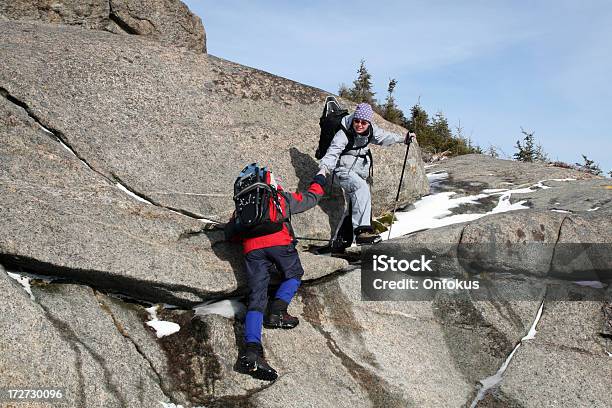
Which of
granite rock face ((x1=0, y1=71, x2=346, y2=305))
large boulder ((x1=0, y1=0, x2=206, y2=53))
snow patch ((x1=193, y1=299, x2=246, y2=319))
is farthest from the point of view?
large boulder ((x1=0, y1=0, x2=206, y2=53))

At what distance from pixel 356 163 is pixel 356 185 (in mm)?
487

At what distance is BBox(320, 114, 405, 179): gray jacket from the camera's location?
11.4 m

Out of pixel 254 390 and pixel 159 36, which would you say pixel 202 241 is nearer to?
pixel 254 390

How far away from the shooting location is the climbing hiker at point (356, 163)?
11211mm

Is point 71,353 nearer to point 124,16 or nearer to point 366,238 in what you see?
point 366,238

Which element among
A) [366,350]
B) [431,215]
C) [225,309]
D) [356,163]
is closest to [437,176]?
[431,215]

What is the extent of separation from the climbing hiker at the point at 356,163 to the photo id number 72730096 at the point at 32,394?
5969mm

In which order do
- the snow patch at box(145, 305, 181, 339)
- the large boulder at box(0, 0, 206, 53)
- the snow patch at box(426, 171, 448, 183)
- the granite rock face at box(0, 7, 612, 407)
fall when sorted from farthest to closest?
the snow patch at box(426, 171, 448, 183)
the large boulder at box(0, 0, 206, 53)
the snow patch at box(145, 305, 181, 339)
the granite rock face at box(0, 7, 612, 407)

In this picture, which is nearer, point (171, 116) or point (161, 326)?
point (161, 326)

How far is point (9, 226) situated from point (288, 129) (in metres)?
6.30

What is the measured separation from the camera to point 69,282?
27.5ft

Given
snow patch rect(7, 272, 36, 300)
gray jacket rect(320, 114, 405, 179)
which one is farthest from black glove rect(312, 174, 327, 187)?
snow patch rect(7, 272, 36, 300)

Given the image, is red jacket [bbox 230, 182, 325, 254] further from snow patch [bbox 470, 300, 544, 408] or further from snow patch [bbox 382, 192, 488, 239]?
snow patch [bbox 470, 300, 544, 408]

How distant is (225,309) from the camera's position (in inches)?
355
